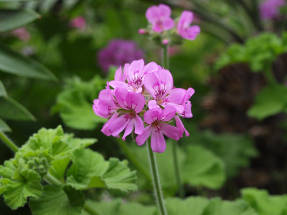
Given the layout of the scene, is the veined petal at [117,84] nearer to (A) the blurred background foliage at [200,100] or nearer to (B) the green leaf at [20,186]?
(B) the green leaf at [20,186]

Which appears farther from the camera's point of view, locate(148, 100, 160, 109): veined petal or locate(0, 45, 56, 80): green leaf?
locate(0, 45, 56, 80): green leaf

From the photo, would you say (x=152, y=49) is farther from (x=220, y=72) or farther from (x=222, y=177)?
(x=222, y=177)

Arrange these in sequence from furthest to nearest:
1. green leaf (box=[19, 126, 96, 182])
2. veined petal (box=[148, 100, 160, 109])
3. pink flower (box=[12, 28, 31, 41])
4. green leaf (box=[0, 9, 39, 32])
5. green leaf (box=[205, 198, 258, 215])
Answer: pink flower (box=[12, 28, 31, 41])
green leaf (box=[0, 9, 39, 32])
green leaf (box=[205, 198, 258, 215])
green leaf (box=[19, 126, 96, 182])
veined petal (box=[148, 100, 160, 109])

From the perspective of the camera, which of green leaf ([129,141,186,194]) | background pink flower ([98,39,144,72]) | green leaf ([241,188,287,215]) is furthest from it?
background pink flower ([98,39,144,72])

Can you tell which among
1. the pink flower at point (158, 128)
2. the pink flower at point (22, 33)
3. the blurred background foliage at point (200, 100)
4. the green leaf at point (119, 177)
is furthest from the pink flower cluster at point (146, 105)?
the pink flower at point (22, 33)

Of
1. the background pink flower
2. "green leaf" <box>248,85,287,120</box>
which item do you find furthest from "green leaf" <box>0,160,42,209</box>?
the background pink flower

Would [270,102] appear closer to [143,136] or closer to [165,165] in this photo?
[165,165]

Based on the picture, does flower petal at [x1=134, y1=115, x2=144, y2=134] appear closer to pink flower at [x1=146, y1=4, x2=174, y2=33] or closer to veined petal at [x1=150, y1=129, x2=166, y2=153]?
veined petal at [x1=150, y1=129, x2=166, y2=153]
